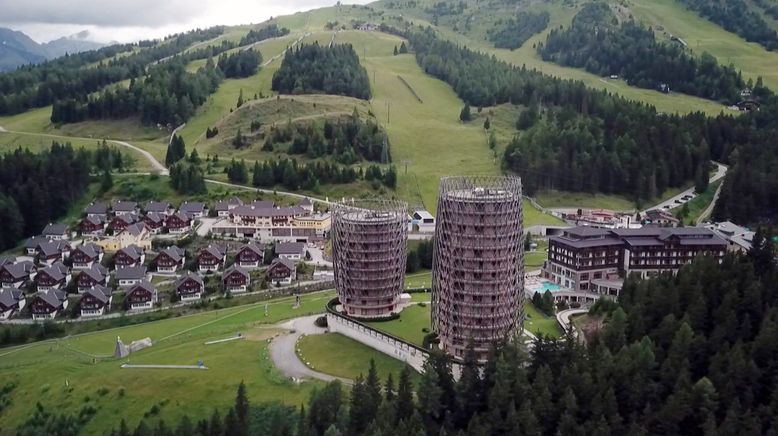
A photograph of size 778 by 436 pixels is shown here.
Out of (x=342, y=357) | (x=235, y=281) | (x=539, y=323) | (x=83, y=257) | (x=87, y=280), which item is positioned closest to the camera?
(x=342, y=357)

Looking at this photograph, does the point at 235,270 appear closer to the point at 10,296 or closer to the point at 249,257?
the point at 249,257

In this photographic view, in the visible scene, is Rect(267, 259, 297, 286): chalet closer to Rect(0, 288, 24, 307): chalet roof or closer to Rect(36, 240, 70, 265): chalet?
Rect(0, 288, 24, 307): chalet roof

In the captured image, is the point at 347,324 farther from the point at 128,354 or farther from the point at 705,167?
the point at 705,167

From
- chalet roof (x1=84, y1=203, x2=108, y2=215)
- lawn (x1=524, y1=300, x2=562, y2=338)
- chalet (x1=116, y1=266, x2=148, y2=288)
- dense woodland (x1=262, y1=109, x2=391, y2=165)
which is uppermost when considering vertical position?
dense woodland (x1=262, y1=109, x2=391, y2=165)

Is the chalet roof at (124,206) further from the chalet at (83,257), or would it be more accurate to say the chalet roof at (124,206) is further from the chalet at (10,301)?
the chalet at (10,301)

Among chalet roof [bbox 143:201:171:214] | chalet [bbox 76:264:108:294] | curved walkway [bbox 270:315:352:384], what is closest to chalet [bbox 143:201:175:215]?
chalet roof [bbox 143:201:171:214]

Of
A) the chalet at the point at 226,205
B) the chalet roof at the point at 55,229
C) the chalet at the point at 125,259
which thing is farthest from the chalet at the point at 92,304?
the chalet at the point at 226,205

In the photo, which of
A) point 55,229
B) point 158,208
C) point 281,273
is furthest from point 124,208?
point 281,273
